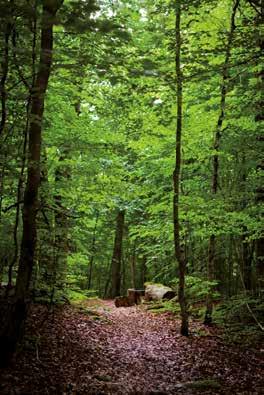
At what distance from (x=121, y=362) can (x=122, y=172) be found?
19.4 ft

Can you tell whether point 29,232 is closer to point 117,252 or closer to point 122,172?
point 122,172

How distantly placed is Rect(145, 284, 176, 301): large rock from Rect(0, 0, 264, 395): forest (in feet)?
7.81

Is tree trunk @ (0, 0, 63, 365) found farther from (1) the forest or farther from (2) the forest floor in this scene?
(2) the forest floor

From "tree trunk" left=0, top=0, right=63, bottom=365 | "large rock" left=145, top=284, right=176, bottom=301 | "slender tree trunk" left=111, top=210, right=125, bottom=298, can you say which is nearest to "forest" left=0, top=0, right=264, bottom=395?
"tree trunk" left=0, top=0, right=63, bottom=365

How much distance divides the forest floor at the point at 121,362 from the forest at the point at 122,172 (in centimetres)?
4

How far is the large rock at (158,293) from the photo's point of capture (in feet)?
64.3

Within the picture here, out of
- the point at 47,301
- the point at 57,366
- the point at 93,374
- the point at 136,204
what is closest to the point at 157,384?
the point at 93,374

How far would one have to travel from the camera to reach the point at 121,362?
902cm

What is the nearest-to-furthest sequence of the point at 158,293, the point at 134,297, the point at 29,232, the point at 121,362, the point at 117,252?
1. the point at 29,232
2. the point at 121,362
3. the point at 158,293
4. the point at 134,297
5. the point at 117,252

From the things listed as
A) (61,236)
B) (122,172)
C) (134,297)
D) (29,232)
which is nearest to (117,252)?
(134,297)

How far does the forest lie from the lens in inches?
273

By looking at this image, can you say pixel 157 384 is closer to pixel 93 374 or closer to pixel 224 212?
pixel 93 374

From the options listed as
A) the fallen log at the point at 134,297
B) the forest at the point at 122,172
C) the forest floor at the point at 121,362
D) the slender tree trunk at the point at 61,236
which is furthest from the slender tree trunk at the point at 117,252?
the slender tree trunk at the point at 61,236

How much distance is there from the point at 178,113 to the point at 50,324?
260 inches
